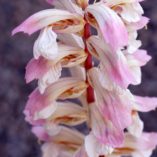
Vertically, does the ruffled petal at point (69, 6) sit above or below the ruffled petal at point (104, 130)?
above

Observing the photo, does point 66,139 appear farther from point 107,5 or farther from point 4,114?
point 4,114

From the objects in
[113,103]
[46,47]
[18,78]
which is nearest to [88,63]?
[113,103]

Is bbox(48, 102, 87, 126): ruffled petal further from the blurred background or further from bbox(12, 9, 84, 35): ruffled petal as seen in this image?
the blurred background

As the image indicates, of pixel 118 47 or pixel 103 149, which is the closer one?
pixel 118 47

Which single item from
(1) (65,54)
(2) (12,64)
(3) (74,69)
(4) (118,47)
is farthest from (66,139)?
(2) (12,64)

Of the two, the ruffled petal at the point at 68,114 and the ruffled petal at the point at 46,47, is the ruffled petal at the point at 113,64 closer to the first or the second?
the ruffled petal at the point at 46,47

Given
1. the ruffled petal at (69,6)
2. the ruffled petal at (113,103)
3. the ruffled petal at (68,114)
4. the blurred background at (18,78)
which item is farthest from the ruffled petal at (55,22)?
the blurred background at (18,78)

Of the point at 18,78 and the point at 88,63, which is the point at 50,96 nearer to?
the point at 88,63

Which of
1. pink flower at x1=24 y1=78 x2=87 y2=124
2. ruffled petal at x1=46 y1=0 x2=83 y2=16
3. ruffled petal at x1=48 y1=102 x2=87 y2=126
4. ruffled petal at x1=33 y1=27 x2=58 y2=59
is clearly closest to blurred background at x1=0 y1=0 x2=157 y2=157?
ruffled petal at x1=48 y1=102 x2=87 y2=126
